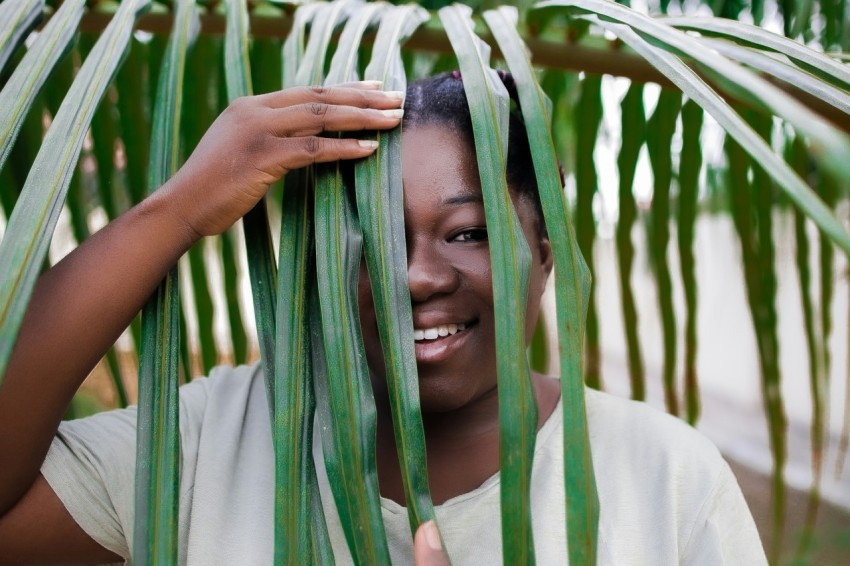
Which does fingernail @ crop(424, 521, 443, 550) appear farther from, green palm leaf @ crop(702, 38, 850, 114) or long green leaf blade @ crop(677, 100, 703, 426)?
long green leaf blade @ crop(677, 100, 703, 426)

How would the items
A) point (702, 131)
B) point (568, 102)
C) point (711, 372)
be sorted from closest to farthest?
point (702, 131), point (568, 102), point (711, 372)

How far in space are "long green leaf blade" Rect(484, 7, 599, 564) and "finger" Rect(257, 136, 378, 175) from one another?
5.0 inches

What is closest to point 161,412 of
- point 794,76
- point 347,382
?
point 347,382

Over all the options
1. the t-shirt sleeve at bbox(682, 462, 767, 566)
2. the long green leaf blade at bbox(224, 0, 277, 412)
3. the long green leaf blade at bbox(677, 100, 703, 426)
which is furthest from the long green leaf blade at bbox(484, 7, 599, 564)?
the long green leaf blade at bbox(677, 100, 703, 426)

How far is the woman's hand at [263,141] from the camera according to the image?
25.4 inches

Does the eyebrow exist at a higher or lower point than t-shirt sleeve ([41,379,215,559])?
higher

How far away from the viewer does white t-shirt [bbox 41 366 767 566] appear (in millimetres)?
782

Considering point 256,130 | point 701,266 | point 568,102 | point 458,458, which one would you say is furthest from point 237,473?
point 701,266

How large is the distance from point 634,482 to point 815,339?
0.44 meters

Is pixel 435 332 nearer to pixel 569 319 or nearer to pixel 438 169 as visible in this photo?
pixel 438 169

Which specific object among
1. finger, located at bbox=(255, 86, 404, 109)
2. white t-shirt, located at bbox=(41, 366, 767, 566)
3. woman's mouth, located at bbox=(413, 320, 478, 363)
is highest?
finger, located at bbox=(255, 86, 404, 109)

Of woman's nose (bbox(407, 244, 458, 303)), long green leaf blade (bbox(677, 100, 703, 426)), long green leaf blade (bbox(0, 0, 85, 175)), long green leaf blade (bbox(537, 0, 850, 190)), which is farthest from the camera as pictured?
long green leaf blade (bbox(677, 100, 703, 426))

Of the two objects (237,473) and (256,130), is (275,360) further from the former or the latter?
(237,473)

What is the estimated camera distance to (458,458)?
Answer: 2.87 ft
